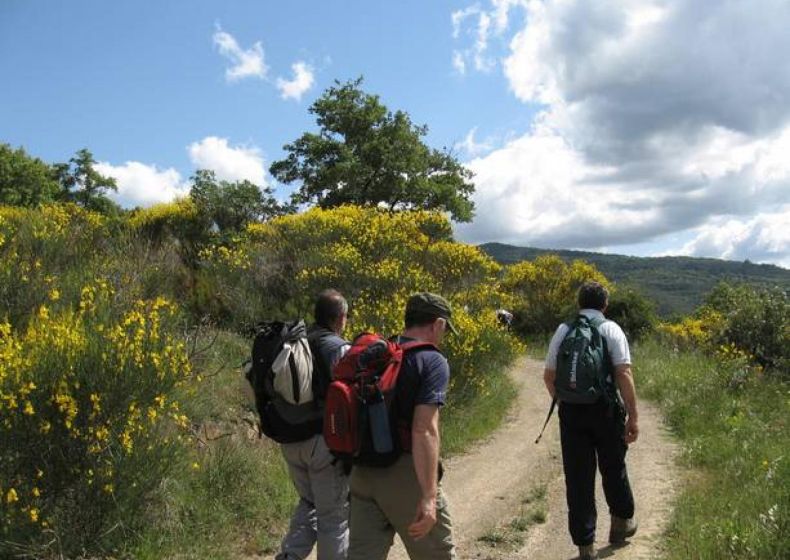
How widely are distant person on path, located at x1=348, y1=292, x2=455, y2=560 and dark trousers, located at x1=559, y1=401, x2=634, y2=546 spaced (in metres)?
1.80

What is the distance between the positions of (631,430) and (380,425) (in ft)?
8.01

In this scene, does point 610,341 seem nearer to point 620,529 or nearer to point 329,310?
point 620,529

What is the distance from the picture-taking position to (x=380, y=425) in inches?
119

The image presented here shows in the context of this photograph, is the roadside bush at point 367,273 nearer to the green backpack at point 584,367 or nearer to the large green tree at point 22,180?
the green backpack at point 584,367

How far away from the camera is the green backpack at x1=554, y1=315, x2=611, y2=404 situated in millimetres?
4570

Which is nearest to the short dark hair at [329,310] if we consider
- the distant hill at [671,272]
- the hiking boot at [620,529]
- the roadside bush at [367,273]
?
the hiking boot at [620,529]

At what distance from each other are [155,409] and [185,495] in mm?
979

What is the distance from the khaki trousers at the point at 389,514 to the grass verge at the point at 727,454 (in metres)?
2.22

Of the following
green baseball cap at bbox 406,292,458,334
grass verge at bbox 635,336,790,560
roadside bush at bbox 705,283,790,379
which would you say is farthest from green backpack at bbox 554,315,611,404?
roadside bush at bbox 705,283,790,379

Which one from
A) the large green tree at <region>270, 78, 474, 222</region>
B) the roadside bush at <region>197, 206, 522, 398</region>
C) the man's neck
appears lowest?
the man's neck

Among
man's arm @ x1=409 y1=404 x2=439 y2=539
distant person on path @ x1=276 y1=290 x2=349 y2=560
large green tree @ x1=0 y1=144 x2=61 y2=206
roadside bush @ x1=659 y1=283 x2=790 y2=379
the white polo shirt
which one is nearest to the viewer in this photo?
man's arm @ x1=409 y1=404 x2=439 y2=539

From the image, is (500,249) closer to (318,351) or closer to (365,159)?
(365,159)

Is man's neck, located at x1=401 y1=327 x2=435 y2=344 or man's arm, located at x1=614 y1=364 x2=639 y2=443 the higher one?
man's neck, located at x1=401 y1=327 x2=435 y2=344

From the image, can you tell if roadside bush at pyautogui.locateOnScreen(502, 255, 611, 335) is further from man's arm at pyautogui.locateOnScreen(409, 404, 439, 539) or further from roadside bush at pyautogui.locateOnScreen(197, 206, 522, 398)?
man's arm at pyautogui.locateOnScreen(409, 404, 439, 539)
